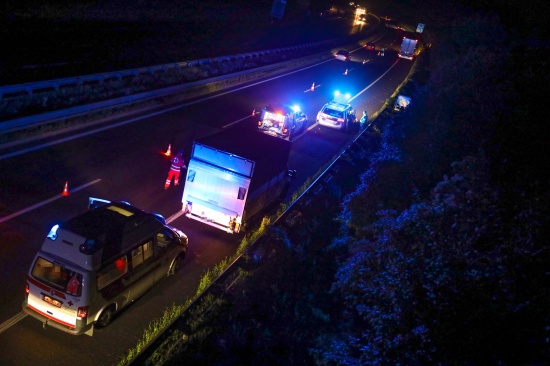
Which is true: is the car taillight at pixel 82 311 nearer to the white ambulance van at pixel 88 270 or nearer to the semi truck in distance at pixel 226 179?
the white ambulance van at pixel 88 270

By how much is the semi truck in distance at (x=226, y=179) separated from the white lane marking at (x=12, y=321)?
509 cm

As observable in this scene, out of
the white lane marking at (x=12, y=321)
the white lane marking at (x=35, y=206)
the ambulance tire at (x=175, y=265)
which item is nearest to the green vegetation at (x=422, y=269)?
the ambulance tire at (x=175, y=265)

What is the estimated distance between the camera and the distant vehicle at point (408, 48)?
58.0 m

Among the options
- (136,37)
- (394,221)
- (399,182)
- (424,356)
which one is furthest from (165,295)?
(136,37)

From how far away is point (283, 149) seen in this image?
1355 cm

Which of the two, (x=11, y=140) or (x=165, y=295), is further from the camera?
(x=11, y=140)

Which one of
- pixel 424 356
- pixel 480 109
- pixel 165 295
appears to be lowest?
pixel 165 295

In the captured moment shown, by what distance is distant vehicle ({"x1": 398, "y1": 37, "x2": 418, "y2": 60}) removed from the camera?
58031mm

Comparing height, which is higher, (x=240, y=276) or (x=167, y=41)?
(x=167, y=41)

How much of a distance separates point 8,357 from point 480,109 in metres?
15.3

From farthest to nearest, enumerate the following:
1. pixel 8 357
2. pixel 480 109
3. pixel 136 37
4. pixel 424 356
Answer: pixel 136 37 → pixel 480 109 → pixel 424 356 → pixel 8 357

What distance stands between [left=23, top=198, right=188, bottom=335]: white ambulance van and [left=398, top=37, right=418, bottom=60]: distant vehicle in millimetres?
56773

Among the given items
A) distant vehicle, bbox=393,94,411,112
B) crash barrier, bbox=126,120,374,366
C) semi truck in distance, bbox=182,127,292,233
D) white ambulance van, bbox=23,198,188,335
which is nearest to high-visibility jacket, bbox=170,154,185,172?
semi truck in distance, bbox=182,127,292,233

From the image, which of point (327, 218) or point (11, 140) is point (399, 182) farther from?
point (11, 140)
